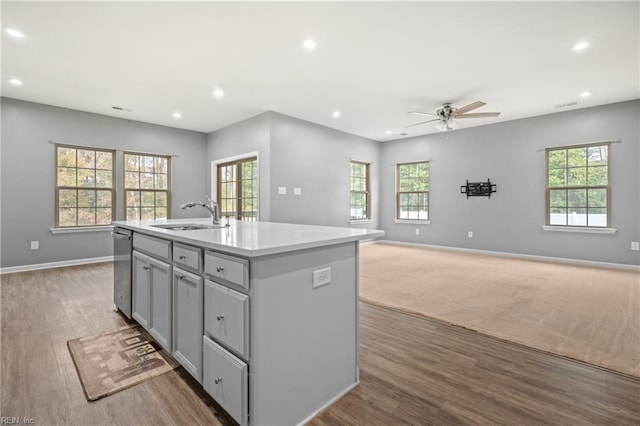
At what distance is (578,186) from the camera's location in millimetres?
5160

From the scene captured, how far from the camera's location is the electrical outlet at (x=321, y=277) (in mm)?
1459

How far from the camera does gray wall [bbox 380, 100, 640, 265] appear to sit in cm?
476

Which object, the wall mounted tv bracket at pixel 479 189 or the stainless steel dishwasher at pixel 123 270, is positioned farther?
the wall mounted tv bracket at pixel 479 189

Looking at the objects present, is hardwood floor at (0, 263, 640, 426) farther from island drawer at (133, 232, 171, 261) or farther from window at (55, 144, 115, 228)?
window at (55, 144, 115, 228)

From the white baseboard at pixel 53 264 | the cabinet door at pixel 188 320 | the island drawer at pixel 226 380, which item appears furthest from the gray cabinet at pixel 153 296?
the white baseboard at pixel 53 264

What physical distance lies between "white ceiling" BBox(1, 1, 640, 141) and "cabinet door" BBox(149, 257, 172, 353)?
217 centimetres

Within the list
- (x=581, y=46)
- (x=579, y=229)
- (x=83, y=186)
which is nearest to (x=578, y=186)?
(x=579, y=229)

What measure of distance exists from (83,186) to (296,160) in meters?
3.84

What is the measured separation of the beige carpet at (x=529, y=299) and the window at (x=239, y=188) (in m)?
2.51

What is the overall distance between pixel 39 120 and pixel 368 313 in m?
5.94

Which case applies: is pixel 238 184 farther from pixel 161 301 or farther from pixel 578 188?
pixel 578 188

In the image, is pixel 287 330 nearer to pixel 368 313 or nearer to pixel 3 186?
pixel 368 313

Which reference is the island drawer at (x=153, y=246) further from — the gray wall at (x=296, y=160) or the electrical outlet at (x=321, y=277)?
the gray wall at (x=296, y=160)

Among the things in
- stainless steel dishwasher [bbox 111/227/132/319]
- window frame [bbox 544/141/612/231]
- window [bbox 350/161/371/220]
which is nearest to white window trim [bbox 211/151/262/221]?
window [bbox 350/161/371/220]
